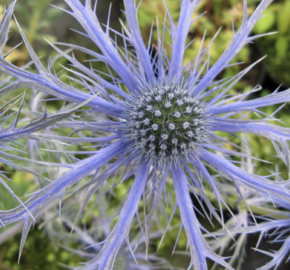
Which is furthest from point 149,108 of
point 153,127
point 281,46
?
point 281,46

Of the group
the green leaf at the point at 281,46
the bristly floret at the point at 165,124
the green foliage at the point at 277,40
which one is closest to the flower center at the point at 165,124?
the bristly floret at the point at 165,124

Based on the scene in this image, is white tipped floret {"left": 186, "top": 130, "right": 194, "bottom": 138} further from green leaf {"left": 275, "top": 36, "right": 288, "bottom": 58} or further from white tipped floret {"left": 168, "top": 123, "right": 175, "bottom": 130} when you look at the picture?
green leaf {"left": 275, "top": 36, "right": 288, "bottom": 58}

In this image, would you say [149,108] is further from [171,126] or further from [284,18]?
[284,18]

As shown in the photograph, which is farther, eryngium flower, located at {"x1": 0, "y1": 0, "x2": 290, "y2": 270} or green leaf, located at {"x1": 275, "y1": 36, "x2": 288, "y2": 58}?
green leaf, located at {"x1": 275, "y1": 36, "x2": 288, "y2": 58}

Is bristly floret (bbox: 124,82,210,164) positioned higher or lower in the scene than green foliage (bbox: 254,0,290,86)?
lower

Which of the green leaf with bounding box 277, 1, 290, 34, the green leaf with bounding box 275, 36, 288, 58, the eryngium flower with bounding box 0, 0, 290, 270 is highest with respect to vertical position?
the green leaf with bounding box 277, 1, 290, 34

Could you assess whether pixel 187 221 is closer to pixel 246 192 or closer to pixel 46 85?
pixel 46 85

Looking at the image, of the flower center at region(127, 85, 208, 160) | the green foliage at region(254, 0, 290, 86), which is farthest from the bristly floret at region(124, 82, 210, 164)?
the green foliage at region(254, 0, 290, 86)

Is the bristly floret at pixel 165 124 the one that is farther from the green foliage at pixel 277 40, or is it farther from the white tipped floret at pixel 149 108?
the green foliage at pixel 277 40

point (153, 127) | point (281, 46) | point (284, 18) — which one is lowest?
point (153, 127)
